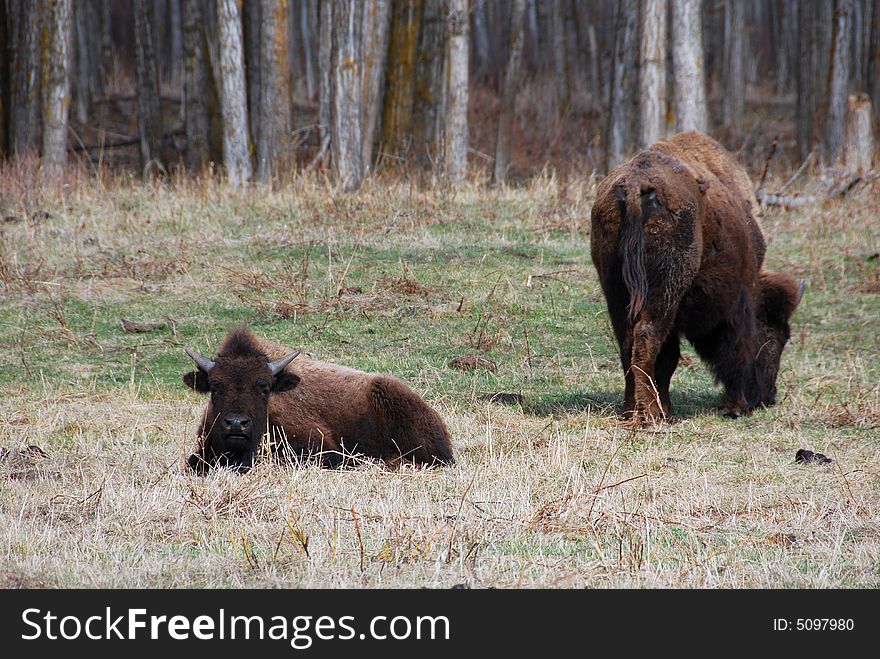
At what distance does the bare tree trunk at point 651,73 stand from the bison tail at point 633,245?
9.35m

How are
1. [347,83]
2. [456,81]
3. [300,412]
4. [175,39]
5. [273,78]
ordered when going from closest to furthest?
1. [300,412]
2. [347,83]
3. [456,81]
4. [273,78]
5. [175,39]

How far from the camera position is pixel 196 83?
74.4 ft

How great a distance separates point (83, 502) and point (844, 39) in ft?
67.3

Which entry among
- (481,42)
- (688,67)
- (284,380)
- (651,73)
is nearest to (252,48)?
(651,73)

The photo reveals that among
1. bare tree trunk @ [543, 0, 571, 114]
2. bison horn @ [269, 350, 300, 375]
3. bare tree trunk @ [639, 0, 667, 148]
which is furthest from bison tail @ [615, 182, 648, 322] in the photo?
bare tree trunk @ [543, 0, 571, 114]

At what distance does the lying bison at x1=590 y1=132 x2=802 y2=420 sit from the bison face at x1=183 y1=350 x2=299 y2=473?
2597 mm

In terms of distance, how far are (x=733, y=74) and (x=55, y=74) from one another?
20633 millimetres

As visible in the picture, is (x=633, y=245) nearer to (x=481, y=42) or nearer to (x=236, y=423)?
(x=236, y=423)

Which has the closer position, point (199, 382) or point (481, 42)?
point (199, 382)

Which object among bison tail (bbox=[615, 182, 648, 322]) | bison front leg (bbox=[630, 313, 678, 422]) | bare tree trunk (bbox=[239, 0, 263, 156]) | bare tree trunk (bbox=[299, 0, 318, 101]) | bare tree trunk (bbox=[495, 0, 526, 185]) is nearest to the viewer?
bison tail (bbox=[615, 182, 648, 322])

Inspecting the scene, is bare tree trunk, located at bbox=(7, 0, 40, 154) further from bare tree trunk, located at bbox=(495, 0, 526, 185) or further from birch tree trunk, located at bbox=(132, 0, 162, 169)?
bare tree trunk, located at bbox=(495, 0, 526, 185)

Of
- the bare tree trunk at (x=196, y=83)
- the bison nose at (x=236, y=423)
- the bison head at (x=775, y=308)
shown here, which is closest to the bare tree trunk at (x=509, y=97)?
the bare tree trunk at (x=196, y=83)

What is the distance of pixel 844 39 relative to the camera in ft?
74.1

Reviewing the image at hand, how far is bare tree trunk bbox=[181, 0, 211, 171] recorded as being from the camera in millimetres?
21578
